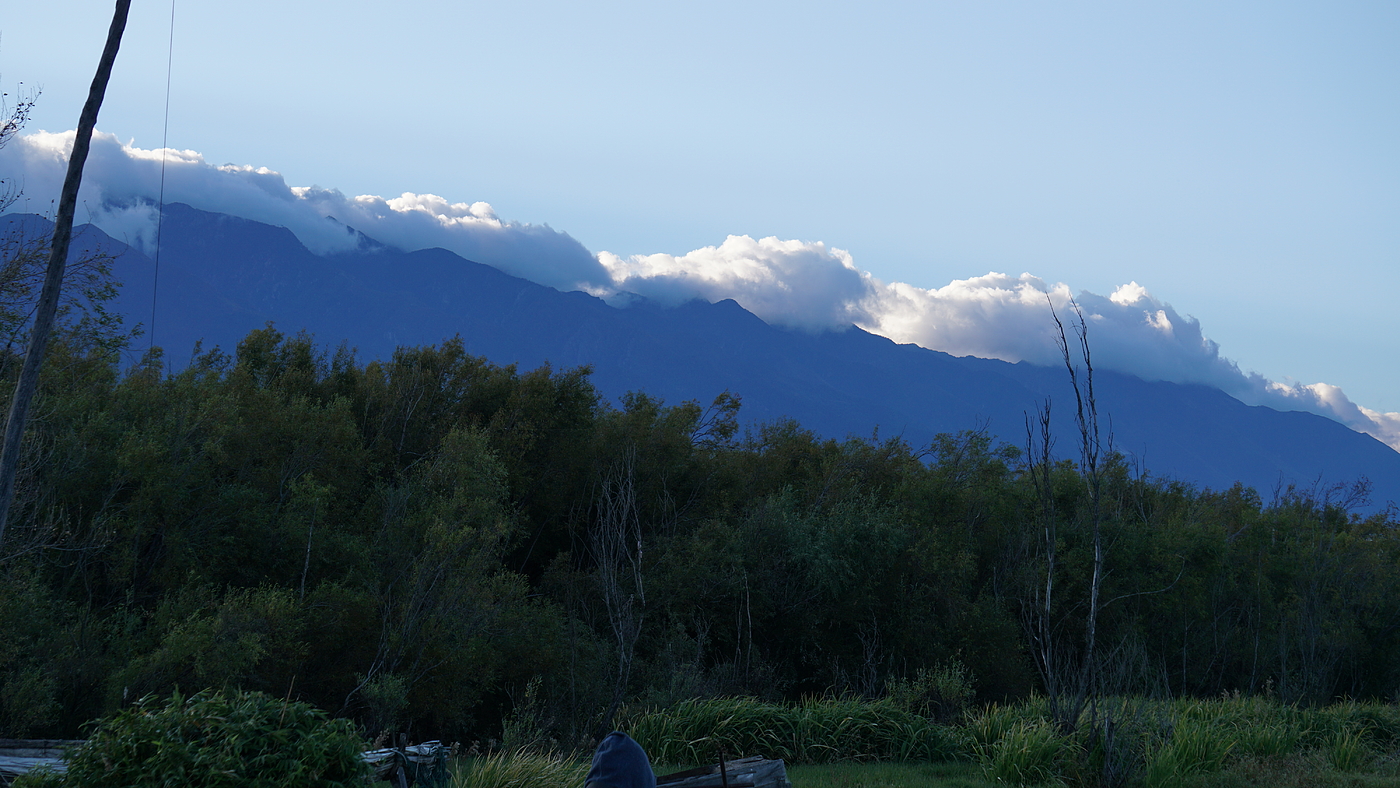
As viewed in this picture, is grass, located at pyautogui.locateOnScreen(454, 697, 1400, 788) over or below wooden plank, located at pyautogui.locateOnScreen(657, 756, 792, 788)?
below

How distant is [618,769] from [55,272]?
662 cm

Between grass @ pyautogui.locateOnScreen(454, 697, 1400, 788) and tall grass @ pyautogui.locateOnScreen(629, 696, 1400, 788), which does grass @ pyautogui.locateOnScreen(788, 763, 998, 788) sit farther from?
tall grass @ pyautogui.locateOnScreen(629, 696, 1400, 788)

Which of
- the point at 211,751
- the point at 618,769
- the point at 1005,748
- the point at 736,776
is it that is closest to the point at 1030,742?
the point at 1005,748

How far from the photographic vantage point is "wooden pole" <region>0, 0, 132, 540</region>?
6.89 m

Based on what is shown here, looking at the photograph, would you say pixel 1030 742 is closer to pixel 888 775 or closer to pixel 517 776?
pixel 888 775

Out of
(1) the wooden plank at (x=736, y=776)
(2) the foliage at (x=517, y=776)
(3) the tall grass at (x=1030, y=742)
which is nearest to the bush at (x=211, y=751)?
(1) the wooden plank at (x=736, y=776)

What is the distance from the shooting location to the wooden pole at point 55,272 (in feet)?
22.6

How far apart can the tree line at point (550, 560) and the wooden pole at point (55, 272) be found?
730 cm

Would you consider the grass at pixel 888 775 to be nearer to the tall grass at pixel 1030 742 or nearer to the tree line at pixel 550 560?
the tall grass at pixel 1030 742

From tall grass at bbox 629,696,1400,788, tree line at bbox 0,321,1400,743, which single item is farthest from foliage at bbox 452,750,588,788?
tree line at bbox 0,321,1400,743

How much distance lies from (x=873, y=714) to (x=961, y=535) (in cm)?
1807

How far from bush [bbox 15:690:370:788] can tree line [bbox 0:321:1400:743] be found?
22.8 feet

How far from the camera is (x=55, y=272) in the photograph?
7.23 meters

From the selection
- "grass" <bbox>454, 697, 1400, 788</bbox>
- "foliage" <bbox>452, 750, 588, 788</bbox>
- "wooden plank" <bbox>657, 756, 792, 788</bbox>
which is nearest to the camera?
"wooden plank" <bbox>657, 756, 792, 788</bbox>
